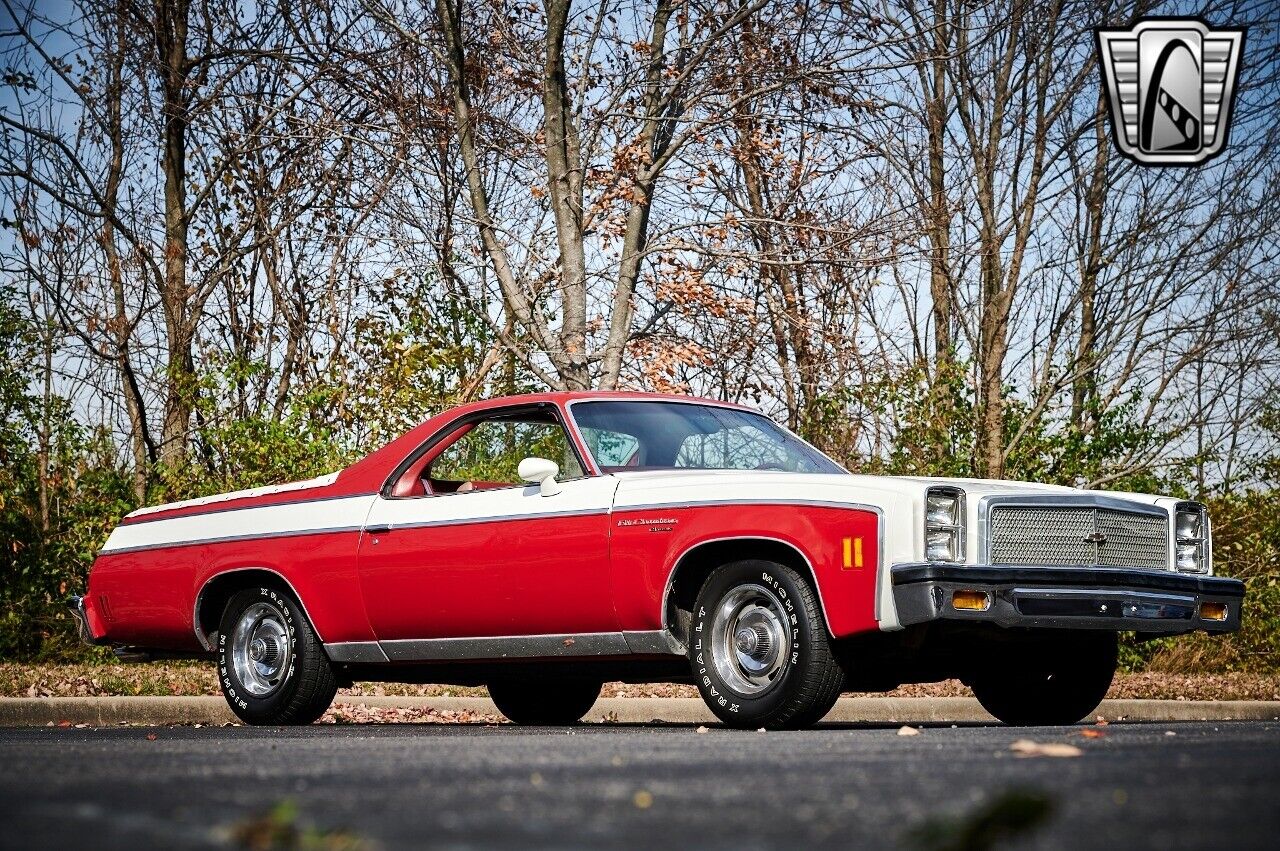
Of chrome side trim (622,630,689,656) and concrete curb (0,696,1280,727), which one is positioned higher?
chrome side trim (622,630,689,656)

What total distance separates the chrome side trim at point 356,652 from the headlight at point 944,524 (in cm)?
310

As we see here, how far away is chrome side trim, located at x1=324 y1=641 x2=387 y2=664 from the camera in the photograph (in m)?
8.73

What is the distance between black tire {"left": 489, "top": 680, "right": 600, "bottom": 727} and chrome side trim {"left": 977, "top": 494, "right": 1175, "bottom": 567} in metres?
3.53

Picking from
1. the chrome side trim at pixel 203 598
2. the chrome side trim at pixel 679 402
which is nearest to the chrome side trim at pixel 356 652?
the chrome side trim at pixel 203 598

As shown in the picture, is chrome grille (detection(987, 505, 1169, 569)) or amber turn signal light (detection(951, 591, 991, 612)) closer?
amber turn signal light (detection(951, 591, 991, 612))

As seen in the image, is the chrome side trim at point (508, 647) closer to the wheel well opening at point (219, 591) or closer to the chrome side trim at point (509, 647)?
the chrome side trim at point (509, 647)

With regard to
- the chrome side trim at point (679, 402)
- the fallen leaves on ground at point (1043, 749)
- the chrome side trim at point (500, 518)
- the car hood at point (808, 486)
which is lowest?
the fallen leaves on ground at point (1043, 749)

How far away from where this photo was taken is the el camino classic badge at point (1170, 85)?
46.6ft

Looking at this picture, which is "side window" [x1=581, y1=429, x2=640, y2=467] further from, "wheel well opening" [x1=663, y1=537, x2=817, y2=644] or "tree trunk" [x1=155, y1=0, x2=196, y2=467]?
"tree trunk" [x1=155, y1=0, x2=196, y2=467]

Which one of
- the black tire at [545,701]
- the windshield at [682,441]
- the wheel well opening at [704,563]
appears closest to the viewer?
the wheel well opening at [704,563]

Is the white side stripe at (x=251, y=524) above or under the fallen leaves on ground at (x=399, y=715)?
above

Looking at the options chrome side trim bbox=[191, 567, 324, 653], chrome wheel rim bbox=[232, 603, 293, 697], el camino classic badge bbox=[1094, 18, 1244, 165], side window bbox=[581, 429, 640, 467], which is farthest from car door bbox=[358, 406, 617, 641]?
el camino classic badge bbox=[1094, 18, 1244, 165]

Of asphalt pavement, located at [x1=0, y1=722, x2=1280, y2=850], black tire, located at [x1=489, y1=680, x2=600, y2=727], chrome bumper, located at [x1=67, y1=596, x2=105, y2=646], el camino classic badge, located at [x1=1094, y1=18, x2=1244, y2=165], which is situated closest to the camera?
asphalt pavement, located at [x1=0, y1=722, x2=1280, y2=850]

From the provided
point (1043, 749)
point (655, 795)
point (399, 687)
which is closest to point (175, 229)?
point (399, 687)
